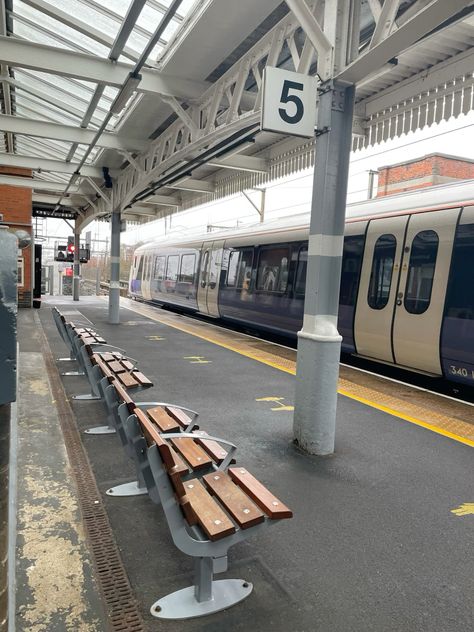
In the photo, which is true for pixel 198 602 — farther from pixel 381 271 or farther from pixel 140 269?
pixel 140 269

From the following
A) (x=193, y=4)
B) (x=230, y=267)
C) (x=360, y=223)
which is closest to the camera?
(x=193, y=4)

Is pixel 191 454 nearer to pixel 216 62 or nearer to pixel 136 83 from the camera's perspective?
pixel 136 83

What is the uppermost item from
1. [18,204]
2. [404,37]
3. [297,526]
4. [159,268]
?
[404,37]

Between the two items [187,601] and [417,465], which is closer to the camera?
[187,601]

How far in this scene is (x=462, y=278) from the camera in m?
5.87

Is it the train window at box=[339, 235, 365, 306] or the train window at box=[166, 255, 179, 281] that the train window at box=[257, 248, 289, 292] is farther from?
the train window at box=[166, 255, 179, 281]

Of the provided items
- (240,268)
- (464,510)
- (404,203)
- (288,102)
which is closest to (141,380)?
(288,102)

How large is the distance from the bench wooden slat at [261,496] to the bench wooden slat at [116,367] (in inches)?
99.5

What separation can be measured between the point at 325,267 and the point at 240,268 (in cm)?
792

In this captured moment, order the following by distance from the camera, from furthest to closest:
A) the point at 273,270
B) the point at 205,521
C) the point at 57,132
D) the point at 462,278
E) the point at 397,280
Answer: the point at 273,270, the point at 57,132, the point at 397,280, the point at 462,278, the point at 205,521

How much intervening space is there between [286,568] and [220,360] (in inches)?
208

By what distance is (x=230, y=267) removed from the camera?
12.4m

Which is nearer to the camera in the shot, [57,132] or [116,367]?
[116,367]

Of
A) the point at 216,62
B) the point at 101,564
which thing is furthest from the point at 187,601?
the point at 216,62
